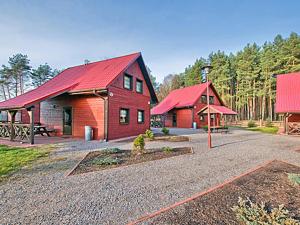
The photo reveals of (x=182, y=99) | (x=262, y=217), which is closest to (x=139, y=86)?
(x=182, y=99)

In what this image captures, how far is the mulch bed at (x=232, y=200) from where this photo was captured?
8.43 ft

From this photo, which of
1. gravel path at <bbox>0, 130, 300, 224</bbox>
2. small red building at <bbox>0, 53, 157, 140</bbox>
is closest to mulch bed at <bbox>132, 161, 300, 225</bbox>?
gravel path at <bbox>0, 130, 300, 224</bbox>

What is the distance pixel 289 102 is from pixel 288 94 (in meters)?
1.53

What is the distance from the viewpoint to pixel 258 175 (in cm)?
458

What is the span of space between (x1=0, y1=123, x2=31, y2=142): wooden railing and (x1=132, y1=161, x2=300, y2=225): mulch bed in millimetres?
9476

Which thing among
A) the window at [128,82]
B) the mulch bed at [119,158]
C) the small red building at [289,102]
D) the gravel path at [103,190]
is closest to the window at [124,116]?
the window at [128,82]

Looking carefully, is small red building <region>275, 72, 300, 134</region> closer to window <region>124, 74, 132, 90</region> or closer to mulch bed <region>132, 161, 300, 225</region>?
window <region>124, 74, 132, 90</region>

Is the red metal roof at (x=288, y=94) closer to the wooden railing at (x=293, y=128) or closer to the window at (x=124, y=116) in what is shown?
the wooden railing at (x=293, y=128)

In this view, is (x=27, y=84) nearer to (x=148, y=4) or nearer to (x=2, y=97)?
(x=2, y=97)

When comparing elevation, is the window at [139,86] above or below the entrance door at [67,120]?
above

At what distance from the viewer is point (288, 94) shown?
1667cm

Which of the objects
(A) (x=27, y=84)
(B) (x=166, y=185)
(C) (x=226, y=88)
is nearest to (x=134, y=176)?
(B) (x=166, y=185)

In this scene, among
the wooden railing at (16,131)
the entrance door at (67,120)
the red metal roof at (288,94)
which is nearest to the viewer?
the wooden railing at (16,131)

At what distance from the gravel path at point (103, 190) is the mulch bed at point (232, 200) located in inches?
12.1
